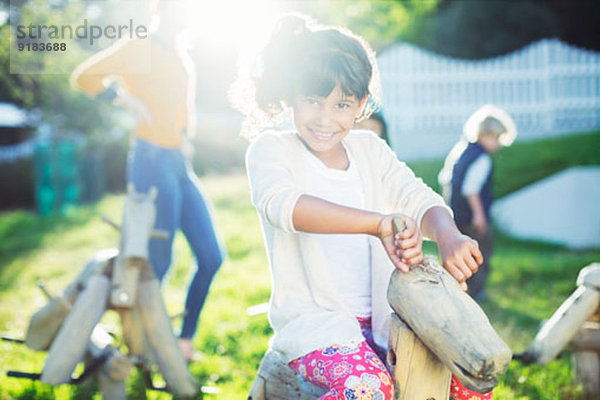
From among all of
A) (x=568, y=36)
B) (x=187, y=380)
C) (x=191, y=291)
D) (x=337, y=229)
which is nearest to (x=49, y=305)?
(x=187, y=380)

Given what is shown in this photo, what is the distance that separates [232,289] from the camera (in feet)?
21.5

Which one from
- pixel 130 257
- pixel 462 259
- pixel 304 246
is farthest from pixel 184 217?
pixel 462 259

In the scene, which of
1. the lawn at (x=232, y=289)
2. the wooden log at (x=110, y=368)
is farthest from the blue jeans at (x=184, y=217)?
the wooden log at (x=110, y=368)

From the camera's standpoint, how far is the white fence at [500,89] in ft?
46.7

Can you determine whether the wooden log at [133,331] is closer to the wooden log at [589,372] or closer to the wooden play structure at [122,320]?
the wooden play structure at [122,320]

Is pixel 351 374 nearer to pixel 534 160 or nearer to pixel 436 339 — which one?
pixel 436 339

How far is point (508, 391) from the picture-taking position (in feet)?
11.9

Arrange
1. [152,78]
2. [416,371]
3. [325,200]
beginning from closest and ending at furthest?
1. [416,371]
2. [325,200]
3. [152,78]

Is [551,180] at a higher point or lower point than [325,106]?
lower

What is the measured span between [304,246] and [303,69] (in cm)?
61

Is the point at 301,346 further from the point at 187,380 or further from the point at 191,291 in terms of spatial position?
the point at 191,291

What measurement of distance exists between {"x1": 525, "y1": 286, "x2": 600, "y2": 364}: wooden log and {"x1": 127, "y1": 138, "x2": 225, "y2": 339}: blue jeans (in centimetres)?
201

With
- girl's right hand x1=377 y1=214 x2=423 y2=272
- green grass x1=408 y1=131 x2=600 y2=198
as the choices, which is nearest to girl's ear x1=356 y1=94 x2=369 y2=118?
girl's right hand x1=377 y1=214 x2=423 y2=272

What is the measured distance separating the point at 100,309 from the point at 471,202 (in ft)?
12.7
